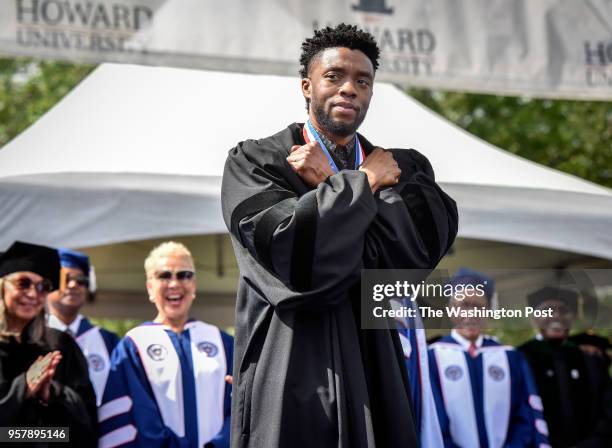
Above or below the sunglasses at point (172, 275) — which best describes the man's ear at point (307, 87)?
above

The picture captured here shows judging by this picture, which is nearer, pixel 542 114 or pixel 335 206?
pixel 335 206

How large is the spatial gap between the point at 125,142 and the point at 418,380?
9.10 feet

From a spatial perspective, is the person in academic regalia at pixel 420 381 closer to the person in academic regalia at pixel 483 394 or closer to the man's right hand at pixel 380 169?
the man's right hand at pixel 380 169

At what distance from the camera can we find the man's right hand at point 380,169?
109 inches

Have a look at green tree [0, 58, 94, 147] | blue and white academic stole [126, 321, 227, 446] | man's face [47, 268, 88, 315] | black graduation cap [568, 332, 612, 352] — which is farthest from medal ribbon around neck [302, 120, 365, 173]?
green tree [0, 58, 94, 147]

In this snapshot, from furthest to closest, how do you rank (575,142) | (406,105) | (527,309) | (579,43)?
(575,142)
(406,105)
(579,43)
(527,309)

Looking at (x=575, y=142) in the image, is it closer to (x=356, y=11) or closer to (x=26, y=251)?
(x=356, y=11)

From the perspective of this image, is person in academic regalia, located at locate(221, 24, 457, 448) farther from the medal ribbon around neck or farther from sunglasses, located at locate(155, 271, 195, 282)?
sunglasses, located at locate(155, 271, 195, 282)

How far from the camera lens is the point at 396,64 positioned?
6477mm

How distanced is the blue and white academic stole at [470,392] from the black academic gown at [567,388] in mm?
527

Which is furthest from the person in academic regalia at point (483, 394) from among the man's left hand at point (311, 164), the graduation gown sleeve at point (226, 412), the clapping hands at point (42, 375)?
the man's left hand at point (311, 164)

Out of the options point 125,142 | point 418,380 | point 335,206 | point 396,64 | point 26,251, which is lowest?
point 418,380

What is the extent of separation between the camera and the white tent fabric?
574cm

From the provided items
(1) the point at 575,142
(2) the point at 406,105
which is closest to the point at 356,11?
(2) the point at 406,105
